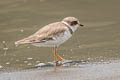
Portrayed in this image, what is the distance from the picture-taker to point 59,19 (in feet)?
41.3

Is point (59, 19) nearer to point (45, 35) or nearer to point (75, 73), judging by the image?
point (45, 35)

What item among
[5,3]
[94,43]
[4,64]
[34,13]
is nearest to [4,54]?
[4,64]

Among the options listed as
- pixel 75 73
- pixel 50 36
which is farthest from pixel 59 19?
pixel 75 73

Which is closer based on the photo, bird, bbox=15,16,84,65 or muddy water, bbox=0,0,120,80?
bird, bbox=15,16,84,65

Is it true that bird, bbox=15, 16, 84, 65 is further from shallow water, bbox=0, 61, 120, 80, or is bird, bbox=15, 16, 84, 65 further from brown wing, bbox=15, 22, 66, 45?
shallow water, bbox=0, 61, 120, 80

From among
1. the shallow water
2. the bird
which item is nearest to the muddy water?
the shallow water

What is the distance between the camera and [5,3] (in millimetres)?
14234

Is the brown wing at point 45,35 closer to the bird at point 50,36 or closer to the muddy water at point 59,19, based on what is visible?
the bird at point 50,36

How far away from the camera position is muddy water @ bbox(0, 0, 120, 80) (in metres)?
9.40

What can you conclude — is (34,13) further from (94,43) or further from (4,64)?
(4,64)

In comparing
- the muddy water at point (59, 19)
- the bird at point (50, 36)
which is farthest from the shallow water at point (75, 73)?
the bird at point (50, 36)

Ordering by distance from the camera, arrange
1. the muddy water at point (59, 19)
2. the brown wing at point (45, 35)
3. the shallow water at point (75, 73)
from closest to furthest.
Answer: the shallow water at point (75, 73) → the brown wing at point (45, 35) → the muddy water at point (59, 19)

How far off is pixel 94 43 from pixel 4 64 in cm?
254

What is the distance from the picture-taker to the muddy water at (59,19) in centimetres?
940
